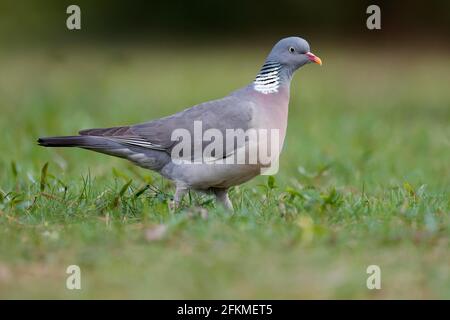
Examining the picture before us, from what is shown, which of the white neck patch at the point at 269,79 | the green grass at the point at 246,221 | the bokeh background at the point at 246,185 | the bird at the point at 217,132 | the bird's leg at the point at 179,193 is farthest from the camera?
the white neck patch at the point at 269,79

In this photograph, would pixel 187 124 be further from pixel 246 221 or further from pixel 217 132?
pixel 246 221

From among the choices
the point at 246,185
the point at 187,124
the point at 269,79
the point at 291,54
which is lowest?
the point at 246,185

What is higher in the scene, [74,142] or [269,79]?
[269,79]

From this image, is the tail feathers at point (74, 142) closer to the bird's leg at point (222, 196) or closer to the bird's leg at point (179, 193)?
the bird's leg at point (179, 193)

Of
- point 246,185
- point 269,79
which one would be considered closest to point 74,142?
point 269,79

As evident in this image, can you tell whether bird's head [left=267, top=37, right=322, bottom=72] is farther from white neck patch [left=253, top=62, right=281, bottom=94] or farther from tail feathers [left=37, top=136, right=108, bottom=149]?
tail feathers [left=37, top=136, right=108, bottom=149]

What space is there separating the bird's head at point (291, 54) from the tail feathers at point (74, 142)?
146cm

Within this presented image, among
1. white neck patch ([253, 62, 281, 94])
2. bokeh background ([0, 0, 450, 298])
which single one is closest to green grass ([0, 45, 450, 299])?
bokeh background ([0, 0, 450, 298])

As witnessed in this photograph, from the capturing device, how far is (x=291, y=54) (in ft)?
21.6

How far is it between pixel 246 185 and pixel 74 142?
2.06 meters

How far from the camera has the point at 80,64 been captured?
16234 millimetres

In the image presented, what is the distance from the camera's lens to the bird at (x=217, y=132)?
6.11m

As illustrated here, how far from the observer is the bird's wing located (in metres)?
6.18

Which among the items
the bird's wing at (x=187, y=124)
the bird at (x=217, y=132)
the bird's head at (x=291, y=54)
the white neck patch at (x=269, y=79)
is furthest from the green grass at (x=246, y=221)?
the bird's head at (x=291, y=54)
